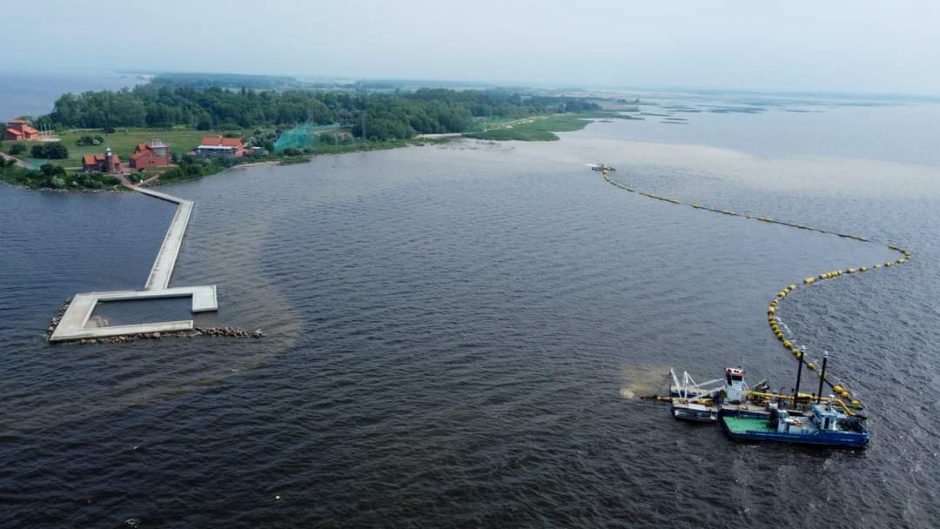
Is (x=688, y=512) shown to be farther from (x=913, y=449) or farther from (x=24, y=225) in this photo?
(x=24, y=225)

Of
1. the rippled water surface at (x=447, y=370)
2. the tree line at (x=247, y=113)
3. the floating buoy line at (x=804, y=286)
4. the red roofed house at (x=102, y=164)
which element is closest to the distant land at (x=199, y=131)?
the red roofed house at (x=102, y=164)

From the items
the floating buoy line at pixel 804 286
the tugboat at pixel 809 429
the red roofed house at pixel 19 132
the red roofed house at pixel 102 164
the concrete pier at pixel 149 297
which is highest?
the red roofed house at pixel 19 132

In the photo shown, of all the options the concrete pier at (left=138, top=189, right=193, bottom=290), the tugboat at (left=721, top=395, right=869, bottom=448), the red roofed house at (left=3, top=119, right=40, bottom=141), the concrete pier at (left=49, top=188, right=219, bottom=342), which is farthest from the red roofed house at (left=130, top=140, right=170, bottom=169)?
the tugboat at (left=721, top=395, right=869, bottom=448)

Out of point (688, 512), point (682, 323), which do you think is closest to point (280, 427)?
point (688, 512)

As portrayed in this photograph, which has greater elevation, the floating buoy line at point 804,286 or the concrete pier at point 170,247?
the concrete pier at point 170,247

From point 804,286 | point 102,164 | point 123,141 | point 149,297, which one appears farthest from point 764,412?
point 123,141

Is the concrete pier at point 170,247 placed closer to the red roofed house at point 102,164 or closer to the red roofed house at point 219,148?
the red roofed house at point 102,164

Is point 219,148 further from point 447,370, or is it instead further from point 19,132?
point 447,370

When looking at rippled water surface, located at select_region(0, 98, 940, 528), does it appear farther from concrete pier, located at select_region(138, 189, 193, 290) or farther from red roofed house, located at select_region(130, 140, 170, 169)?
red roofed house, located at select_region(130, 140, 170, 169)
